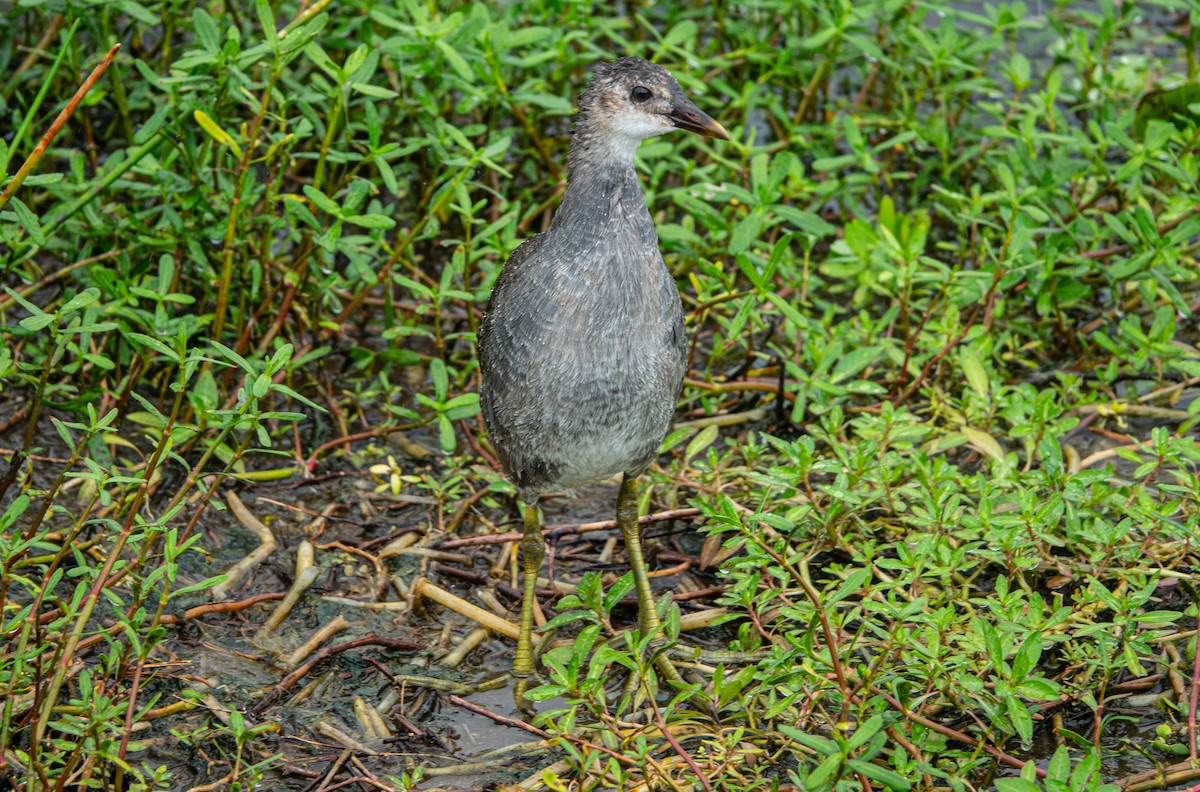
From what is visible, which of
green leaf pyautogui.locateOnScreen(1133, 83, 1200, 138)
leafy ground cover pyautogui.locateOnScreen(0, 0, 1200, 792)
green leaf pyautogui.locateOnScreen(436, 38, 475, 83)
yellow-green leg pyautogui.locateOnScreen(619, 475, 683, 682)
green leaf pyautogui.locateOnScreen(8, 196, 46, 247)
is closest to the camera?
leafy ground cover pyautogui.locateOnScreen(0, 0, 1200, 792)

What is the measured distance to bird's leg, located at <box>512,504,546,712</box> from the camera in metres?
4.21

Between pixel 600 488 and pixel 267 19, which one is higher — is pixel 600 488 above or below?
below

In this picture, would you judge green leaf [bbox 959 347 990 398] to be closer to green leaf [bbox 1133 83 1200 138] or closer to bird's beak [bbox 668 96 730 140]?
bird's beak [bbox 668 96 730 140]

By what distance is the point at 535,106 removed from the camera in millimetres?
6043

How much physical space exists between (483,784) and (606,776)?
36cm

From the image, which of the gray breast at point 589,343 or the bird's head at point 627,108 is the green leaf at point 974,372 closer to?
the gray breast at point 589,343

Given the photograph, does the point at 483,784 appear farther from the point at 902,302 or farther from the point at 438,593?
the point at 902,302

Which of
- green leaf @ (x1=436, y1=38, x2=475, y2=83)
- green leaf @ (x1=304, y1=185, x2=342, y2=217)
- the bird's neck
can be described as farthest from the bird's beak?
green leaf @ (x1=304, y1=185, x2=342, y2=217)

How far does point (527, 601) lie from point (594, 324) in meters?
0.97

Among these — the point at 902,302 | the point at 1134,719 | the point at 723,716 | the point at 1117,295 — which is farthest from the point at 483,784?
the point at 1117,295

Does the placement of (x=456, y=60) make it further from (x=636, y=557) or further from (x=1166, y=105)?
(x=1166, y=105)

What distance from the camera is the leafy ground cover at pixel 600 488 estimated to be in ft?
12.0

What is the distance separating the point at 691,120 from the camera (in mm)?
4207

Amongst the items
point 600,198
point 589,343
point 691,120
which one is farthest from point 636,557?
point 691,120
